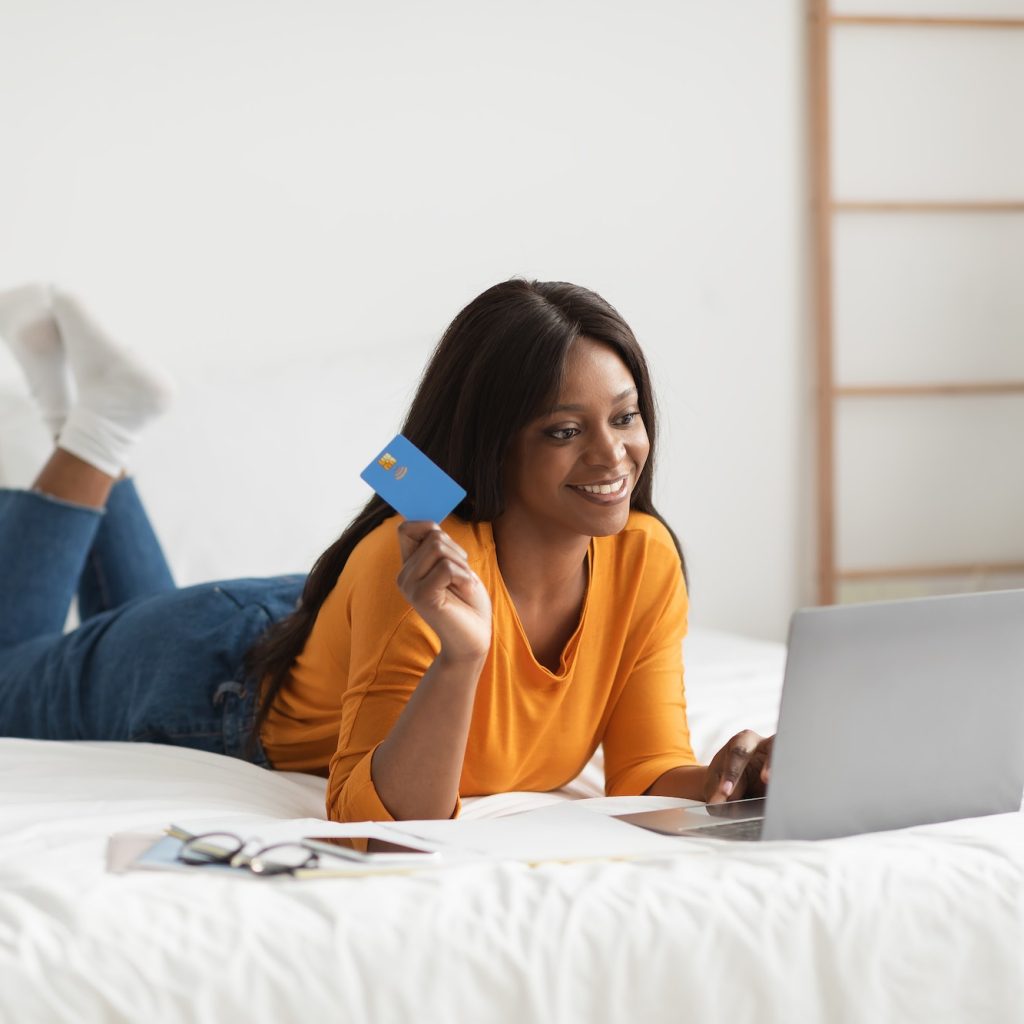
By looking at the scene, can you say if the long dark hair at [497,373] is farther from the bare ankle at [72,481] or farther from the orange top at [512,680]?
the bare ankle at [72,481]

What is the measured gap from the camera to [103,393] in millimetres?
2025

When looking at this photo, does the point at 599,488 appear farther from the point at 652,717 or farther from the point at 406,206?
the point at 406,206

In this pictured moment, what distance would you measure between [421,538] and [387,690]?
0.17m

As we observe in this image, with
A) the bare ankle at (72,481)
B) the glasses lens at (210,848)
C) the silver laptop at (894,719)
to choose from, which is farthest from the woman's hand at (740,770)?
the bare ankle at (72,481)

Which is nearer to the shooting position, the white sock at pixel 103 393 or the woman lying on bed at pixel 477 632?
the woman lying on bed at pixel 477 632

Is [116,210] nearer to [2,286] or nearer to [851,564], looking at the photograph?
[2,286]

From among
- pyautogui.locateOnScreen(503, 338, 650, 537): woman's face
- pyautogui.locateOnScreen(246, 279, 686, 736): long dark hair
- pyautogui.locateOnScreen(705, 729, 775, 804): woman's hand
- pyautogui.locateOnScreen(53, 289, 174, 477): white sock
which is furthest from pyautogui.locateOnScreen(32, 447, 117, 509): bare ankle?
pyautogui.locateOnScreen(705, 729, 775, 804): woman's hand

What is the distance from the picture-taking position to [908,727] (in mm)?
1021

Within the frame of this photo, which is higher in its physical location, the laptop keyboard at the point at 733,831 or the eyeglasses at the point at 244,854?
the eyeglasses at the point at 244,854

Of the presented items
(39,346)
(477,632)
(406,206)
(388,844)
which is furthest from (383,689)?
(406,206)

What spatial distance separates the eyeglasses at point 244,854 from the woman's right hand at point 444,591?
25 cm

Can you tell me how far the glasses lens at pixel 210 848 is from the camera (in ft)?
3.11

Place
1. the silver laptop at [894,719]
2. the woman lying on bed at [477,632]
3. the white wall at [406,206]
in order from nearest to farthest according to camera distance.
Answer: the silver laptop at [894,719], the woman lying on bed at [477,632], the white wall at [406,206]

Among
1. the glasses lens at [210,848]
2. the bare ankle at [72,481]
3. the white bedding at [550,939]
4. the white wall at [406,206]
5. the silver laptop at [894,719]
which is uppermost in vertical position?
the white wall at [406,206]
